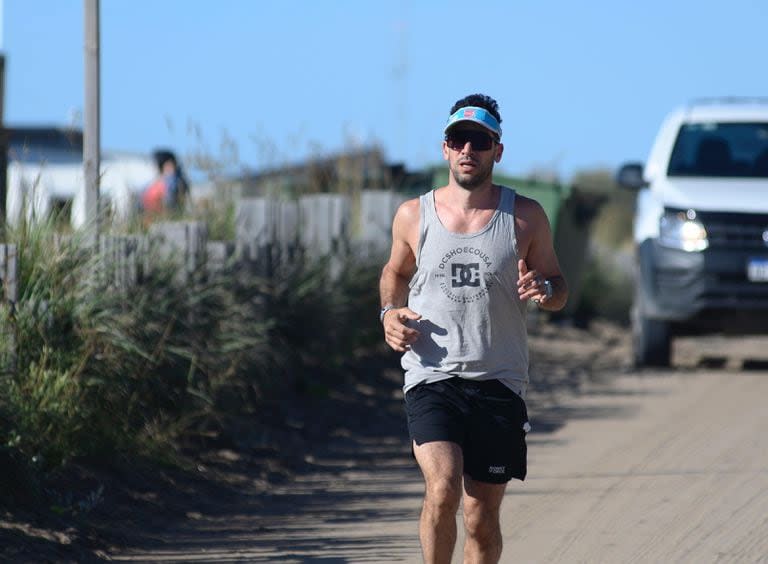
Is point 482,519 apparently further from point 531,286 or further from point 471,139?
point 471,139

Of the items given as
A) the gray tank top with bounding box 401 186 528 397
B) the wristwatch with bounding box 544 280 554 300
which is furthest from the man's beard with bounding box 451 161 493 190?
the wristwatch with bounding box 544 280 554 300

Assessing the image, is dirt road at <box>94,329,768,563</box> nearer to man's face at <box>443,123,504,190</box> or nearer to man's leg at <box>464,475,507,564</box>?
man's leg at <box>464,475,507,564</box>

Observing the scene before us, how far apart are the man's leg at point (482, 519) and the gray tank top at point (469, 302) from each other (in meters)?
0.38

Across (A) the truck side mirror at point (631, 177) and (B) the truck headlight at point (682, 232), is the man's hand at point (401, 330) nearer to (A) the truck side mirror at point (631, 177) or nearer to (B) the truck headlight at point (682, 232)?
(B) the truck headlight at point (682, 232)

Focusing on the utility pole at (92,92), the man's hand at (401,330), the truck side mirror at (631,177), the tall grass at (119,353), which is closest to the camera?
the man's hand at (401,330)

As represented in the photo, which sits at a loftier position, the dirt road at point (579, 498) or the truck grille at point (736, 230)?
the truck grille at point (736, 230)

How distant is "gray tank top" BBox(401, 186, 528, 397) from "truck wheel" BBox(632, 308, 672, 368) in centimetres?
840

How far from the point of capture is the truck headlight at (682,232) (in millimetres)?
13297

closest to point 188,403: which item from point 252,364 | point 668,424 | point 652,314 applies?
point 252,364

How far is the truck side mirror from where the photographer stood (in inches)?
539

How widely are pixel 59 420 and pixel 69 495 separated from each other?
0.45m

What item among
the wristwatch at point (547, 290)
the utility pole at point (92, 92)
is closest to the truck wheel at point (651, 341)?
the utility pole at point (92, 92)

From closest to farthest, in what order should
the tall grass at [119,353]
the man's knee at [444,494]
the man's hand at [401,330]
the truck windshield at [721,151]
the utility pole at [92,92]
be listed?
the man's knee at [444,494], the man's hand at [401,330], the tall grass at [119,353], the utility pole at [92,92], the truck windshield at [721,151]

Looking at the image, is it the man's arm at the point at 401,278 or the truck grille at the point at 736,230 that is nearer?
the man's arm at the point at 401,278
